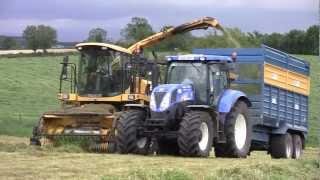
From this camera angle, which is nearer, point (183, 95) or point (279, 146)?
point (183, 95)

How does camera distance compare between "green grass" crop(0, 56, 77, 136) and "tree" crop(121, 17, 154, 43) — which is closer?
"green grass" crop(0, 56, 77, 136)

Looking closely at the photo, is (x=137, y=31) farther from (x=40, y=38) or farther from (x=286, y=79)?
(x=286, y=79)

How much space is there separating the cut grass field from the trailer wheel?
6253 mm

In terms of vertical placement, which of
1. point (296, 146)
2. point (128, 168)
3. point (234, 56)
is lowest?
point (128, 168)

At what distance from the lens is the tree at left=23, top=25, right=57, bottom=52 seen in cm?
7469

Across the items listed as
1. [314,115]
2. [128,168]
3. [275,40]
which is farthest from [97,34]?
[128,168]

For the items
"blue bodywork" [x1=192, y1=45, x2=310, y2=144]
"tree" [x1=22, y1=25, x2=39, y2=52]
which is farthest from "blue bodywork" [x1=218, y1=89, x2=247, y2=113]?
"tree" [x1=22, y1=25, x2=39, y2=52]

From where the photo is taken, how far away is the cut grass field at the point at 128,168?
33.2 feet

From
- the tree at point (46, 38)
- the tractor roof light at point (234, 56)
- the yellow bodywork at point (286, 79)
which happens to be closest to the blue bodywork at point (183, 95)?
the tractor roof light at point (234, 56)

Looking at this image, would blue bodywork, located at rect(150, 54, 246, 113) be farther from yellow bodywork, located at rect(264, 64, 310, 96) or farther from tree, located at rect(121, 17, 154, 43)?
tree, located at rect(121, 17, 154, 43)

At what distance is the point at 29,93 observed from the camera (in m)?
→ 45.4

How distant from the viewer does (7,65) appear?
5644 cm

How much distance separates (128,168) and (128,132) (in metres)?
4.33

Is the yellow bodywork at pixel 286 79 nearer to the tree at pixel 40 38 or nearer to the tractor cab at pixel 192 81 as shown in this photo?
the tractor cab at pixel 192 81
